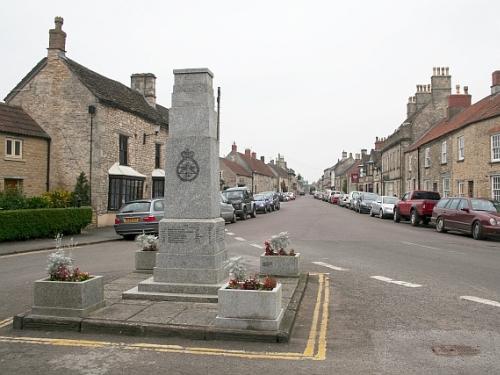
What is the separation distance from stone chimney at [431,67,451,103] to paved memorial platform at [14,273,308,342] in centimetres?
4075

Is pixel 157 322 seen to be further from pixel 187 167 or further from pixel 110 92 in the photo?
pixel 110 92

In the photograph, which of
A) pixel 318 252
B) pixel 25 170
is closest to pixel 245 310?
pixel 318 252

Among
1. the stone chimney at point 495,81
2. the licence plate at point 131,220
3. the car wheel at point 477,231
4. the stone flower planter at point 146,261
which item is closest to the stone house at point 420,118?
the stone chimney at point 495,81

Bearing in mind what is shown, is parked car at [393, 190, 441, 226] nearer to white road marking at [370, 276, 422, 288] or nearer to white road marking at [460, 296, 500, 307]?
white road marking at [370, 276, 422, 288]

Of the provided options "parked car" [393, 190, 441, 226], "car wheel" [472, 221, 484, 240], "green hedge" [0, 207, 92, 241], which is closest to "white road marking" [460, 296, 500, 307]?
"car wheel" [472, 221, 484, 240]

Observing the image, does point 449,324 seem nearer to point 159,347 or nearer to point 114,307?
point 159,347

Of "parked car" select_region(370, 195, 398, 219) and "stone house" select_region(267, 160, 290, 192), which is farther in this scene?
"stone house" select_region(267, 160, 290, 192)

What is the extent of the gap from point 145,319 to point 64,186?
64.2 ft

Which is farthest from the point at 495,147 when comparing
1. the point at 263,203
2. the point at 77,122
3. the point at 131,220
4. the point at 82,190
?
the point at 77,122

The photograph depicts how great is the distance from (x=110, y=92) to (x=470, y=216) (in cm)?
1952

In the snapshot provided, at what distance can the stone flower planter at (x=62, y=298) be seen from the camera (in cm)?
635

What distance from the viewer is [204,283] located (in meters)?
7.54

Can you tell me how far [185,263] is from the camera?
25.0ft

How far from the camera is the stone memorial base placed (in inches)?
295
